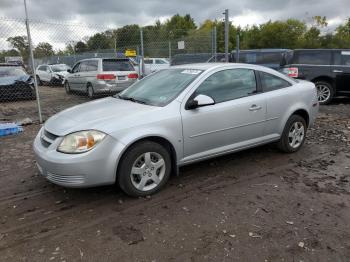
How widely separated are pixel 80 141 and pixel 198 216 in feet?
4.83

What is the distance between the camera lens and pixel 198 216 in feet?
11.9

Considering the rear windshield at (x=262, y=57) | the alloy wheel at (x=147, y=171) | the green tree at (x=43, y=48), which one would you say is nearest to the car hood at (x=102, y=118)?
the alloy wheel at (x=147, y=171)

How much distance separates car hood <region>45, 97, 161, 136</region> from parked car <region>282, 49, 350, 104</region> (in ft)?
25.1

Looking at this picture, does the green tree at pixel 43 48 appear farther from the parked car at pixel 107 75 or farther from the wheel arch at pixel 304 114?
the wheel arch at pixel 304 114

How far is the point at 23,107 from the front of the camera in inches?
443

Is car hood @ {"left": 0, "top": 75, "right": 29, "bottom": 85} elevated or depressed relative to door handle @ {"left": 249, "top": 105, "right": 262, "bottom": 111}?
elevated

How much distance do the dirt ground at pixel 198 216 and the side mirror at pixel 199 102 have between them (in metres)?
1.01

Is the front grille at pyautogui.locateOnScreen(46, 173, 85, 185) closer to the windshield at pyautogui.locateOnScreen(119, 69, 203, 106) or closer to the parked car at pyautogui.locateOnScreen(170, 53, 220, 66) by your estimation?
the windshield at pyautogui.locateOnScreen(119, 69, 203, 106)

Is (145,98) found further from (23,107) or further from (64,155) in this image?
(23,107)

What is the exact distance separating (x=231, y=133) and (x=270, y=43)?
→ 42330mm

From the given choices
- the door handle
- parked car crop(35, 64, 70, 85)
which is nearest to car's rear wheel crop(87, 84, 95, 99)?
parked car crop(35, 64, 70, 85)

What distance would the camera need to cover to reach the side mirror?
4.24 m

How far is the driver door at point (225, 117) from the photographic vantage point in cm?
433

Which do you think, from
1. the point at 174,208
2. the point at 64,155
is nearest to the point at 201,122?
the point at 174,208
